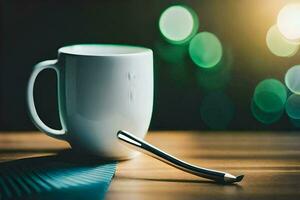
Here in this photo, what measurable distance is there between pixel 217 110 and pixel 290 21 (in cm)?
19

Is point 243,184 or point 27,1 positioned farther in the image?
point 27,1

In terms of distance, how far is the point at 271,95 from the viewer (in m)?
0.84

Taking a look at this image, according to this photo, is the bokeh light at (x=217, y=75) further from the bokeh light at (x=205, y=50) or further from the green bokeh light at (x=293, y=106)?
the green bokeh light at (x=293, y=106)

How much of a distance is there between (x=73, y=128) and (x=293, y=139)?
345 mm

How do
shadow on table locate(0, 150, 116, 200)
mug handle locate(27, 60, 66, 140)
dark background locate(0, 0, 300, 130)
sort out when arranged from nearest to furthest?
1. shadow on table locate(0, 150, 116, 200)
2. mug handle locate(27, 60, 66, 140)
3. dark background locate(0, 0, 300, 130)

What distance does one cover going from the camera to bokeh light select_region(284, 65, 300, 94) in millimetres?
833

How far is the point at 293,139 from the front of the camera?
29.8 inches

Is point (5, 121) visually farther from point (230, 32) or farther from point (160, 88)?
point (230, 32)

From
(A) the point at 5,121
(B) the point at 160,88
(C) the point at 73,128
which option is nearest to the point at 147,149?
(C) the point at 73,128

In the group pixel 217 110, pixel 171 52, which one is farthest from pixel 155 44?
pixel 217 110

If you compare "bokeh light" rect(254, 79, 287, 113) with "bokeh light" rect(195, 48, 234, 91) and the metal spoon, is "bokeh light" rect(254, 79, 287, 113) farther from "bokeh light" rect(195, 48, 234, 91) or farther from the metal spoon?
the metal spoon

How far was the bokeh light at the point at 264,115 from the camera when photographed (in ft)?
2.77

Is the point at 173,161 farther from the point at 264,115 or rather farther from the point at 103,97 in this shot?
the point at 264,115

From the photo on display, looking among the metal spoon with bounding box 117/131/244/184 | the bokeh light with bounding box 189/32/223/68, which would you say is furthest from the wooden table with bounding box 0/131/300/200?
the bokeh light with bounding box 189/32/223/68
